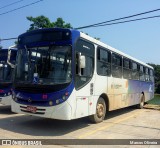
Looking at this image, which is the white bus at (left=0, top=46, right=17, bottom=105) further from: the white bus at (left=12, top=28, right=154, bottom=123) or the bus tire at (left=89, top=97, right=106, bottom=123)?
the bus tire at (left=89, top=97, right=106, bottom=123)

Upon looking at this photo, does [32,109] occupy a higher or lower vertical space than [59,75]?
lower

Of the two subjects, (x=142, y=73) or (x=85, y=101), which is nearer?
(x=85, y=101)

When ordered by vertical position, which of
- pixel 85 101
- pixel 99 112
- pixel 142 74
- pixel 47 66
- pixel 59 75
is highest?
pixel 142 74

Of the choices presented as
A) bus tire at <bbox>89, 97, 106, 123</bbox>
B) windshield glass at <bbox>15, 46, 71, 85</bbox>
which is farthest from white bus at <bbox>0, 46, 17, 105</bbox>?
bus tire at <bbox>89, 97, 106, 123</bbox>

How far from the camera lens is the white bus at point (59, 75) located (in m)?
7.97

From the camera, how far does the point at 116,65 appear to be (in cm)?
1207

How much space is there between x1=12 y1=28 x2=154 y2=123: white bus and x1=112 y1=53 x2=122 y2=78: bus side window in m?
1.49

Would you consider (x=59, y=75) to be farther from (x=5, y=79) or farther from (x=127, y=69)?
(x=127, y=69)

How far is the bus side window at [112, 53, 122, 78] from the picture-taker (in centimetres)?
1173

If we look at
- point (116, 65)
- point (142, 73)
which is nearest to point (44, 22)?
point (142, 73)

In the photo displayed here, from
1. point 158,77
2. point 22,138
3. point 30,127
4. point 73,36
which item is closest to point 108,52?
point 73,36

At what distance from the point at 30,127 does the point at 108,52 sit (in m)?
4.52

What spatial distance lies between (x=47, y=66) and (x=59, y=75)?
0.51 meters

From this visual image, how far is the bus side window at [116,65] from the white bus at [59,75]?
1.49 metres
